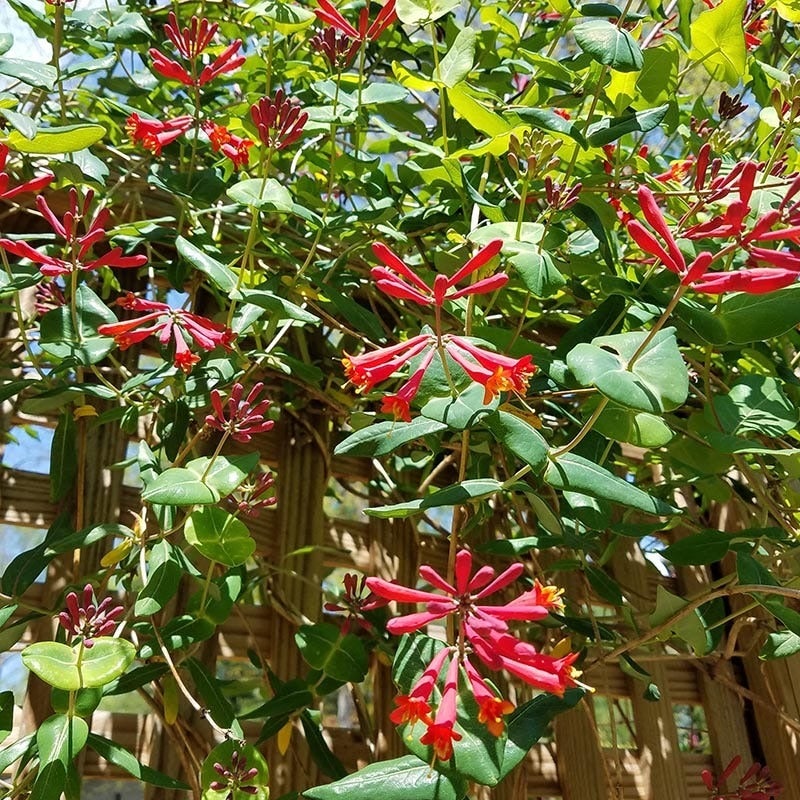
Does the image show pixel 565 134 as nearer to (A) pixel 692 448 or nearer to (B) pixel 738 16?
(B) pixel 738 16

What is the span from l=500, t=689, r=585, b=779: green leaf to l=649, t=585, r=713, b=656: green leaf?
113mm

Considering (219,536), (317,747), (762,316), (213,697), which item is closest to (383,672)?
(317,747)

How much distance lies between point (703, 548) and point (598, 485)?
0.80 feet

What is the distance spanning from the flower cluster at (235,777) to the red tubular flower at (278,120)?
538 mm

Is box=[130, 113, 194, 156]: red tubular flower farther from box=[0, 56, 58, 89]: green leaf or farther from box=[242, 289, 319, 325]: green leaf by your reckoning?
box=[242, 289, 319, 325]: green leaf

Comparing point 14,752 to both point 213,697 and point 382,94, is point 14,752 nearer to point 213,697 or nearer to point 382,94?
point 213,697

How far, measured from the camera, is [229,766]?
0.79m

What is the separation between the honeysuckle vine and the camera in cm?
66

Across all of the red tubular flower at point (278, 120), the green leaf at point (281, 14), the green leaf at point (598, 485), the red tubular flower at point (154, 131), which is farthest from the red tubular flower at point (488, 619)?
the green leaf at point (281, 14)

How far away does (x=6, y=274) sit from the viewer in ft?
2.93

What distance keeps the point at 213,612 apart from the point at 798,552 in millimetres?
572

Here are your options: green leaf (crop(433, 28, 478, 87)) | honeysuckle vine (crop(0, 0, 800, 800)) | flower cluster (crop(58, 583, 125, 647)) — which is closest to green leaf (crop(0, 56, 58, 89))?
honeysuckle vine (crop(0, 0, 800, 800))

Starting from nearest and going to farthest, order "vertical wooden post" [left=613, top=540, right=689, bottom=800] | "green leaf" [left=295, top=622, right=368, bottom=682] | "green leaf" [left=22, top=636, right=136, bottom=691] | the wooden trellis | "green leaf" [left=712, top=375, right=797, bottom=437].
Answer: "green leaf" [left=22, top=636, right=136, bottom=691] < "green leaf" [left=712, top=375, right=797, bottom=437] < "green leaf" [left=295, top=622, right=368, bottom=682] < the wooden trellis < "vertical wooden post" [left=613, top=540, right=689, bottom=800]

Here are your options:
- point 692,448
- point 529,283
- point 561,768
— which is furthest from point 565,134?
point 561,768
